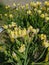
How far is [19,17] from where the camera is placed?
15.4 ft

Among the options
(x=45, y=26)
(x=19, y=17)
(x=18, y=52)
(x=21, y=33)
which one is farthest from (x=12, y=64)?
(x=19, y=17)

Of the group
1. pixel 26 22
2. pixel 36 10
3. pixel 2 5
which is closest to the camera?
pixel 36 10

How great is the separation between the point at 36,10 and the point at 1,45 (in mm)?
887

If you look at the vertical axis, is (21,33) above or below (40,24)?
above

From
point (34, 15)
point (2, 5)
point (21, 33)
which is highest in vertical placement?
point (21, 33)

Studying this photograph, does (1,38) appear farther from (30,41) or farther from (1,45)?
(30,41)

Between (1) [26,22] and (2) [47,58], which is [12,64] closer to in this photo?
(2) [47,58]

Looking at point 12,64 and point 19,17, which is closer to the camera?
point 12,64

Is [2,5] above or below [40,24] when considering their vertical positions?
below

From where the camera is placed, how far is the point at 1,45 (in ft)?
12.4

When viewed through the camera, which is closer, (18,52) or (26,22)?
(18,52)

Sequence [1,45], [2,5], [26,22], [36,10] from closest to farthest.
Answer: [1,45] < [36,10] < [26,22] < [2,5]

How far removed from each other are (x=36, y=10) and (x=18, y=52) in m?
1.15

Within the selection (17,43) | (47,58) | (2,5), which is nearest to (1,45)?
(17,43)
